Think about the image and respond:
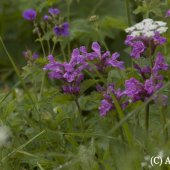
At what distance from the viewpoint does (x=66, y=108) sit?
231 cm

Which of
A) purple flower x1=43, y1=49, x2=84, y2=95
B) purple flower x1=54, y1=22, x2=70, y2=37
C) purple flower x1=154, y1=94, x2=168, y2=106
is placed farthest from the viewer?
purple flower x1=54, y1=22, x2=70, y2=37

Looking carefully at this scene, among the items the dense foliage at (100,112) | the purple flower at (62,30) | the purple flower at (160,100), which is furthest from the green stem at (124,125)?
the purple flower at (62,30)

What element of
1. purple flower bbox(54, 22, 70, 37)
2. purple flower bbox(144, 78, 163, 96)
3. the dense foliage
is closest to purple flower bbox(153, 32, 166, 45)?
the dense foliage

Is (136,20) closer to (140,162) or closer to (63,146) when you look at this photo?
(63,146)

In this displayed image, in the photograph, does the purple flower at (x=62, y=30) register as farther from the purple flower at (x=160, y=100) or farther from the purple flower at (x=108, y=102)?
the purple flower at (x=160, y=100)

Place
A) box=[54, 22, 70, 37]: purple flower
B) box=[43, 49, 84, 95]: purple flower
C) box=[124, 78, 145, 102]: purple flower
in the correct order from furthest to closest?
box=[54, 22, 70, 37]: purple flower → box=[43, 49, 84, 95]: purple flower → box=[124, 78, 145, 102]: purple flower

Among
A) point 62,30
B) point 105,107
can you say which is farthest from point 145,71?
point 62,30

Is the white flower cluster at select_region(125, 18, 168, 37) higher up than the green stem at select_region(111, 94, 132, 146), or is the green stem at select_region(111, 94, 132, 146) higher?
the white flower cluster at select_region(125, 18, 168, 37)

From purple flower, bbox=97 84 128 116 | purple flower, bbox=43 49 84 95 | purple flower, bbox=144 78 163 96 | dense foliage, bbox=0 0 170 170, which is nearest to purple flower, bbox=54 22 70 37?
dense foliage, bbox=0 0 170 170

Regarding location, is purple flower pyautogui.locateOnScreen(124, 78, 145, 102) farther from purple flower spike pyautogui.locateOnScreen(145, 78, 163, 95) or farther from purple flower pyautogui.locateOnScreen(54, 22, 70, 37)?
purple flower pyautogui.locateOnScreen(54, 22, 70, 37)

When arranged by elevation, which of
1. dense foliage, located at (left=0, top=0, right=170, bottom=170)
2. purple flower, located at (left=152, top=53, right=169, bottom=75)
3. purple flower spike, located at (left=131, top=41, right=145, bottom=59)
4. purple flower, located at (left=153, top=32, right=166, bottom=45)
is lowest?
dense foliage, located at (left=0, top=0, right=170, bottom=170)

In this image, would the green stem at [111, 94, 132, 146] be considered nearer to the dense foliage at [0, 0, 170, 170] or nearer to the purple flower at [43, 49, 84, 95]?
the dense foliage at [0, 0, 170, 170]

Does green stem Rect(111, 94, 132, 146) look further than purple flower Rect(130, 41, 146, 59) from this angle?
No

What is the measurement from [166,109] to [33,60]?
26.7 inches
